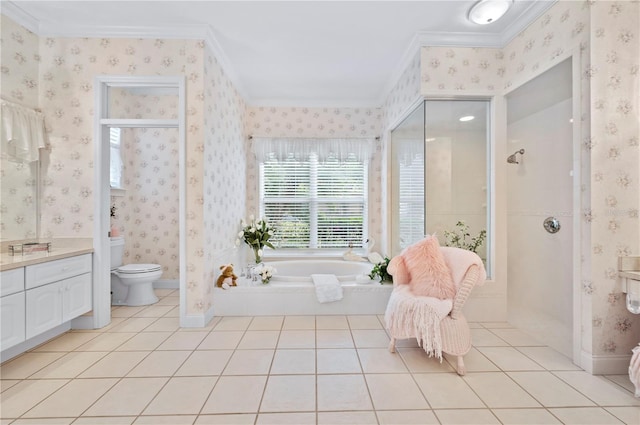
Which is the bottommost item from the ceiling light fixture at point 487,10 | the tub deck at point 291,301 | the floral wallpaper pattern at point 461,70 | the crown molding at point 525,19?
the tub deck at point 291,301

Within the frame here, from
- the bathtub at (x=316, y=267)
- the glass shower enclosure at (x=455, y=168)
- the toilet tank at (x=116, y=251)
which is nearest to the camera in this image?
the glass shower enclosure at (x=455, y=168)

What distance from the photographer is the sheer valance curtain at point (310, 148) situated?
4.53 metres

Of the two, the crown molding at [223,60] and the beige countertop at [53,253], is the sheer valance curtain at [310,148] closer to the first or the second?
the crown molding at [223,60]

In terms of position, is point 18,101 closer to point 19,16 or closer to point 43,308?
point 19,16

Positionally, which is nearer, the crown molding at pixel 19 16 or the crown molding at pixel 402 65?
the crown molding at pixel 19 16

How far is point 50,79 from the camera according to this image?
279 centimetres

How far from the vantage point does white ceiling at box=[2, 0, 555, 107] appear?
247cm

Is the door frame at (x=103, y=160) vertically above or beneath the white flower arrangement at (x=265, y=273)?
above

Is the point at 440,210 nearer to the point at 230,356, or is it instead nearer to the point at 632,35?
the point at 632,35

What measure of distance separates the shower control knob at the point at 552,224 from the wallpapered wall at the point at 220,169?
115 inches

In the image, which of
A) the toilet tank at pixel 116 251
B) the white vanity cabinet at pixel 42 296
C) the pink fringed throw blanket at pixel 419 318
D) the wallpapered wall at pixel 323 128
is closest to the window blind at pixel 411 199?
the wallpapered wall at pixel 323 128

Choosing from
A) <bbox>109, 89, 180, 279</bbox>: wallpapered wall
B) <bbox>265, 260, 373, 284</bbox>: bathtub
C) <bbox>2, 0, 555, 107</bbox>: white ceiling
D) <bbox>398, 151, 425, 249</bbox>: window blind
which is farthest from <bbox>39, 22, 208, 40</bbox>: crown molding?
<bbox>265, 260, 373, 284</bbox>: bathtub

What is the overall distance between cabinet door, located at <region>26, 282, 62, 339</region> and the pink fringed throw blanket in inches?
99.3

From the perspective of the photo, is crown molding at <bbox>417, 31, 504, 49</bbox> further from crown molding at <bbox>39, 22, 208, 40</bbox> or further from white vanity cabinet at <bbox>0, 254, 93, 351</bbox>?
white vanity cabinet at <bbox>0, 254, 93, 351</bbox>
